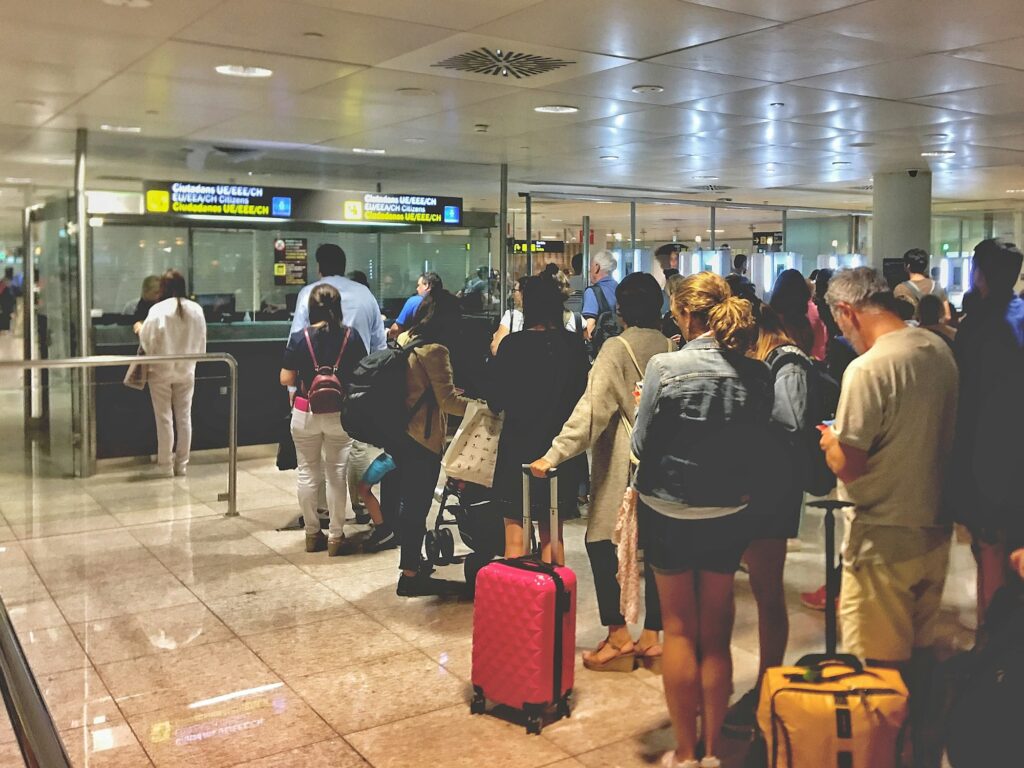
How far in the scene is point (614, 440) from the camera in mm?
4301

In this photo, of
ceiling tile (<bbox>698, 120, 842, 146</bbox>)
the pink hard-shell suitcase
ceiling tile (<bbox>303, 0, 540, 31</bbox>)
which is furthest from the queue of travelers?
ceiling tile (<bbox>698, 120, 842, 146</bbox>)

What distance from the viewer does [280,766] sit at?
3648mm

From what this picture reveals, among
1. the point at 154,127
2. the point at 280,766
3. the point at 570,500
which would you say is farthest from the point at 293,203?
the point at 280,766

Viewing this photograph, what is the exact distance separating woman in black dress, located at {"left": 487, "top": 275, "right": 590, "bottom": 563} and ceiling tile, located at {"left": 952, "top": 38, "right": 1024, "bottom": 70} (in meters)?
3.00

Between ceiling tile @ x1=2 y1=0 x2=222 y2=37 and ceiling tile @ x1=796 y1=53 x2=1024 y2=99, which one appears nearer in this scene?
ceiling tile @ x1=2 y1=0 x2=222 y2=37

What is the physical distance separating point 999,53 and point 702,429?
389 cm

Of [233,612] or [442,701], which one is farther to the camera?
[233,612]

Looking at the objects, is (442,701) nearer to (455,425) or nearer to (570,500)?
(570,500)

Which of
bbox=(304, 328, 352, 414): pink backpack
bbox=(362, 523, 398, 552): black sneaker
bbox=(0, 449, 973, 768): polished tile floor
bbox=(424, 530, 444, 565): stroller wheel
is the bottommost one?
bbox=(0, 449, 973, 768): polished tile floor

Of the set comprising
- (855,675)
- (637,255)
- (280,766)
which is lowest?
(280,766)

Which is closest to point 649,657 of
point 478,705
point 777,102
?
point 478,705

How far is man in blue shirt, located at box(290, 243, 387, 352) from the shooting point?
7188 mm

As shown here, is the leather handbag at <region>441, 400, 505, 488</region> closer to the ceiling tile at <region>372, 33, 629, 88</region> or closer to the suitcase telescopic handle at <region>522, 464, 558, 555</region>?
the suitcase telescopic handle at <region>522, 464, 558, 555</region>

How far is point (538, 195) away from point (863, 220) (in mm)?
8961
